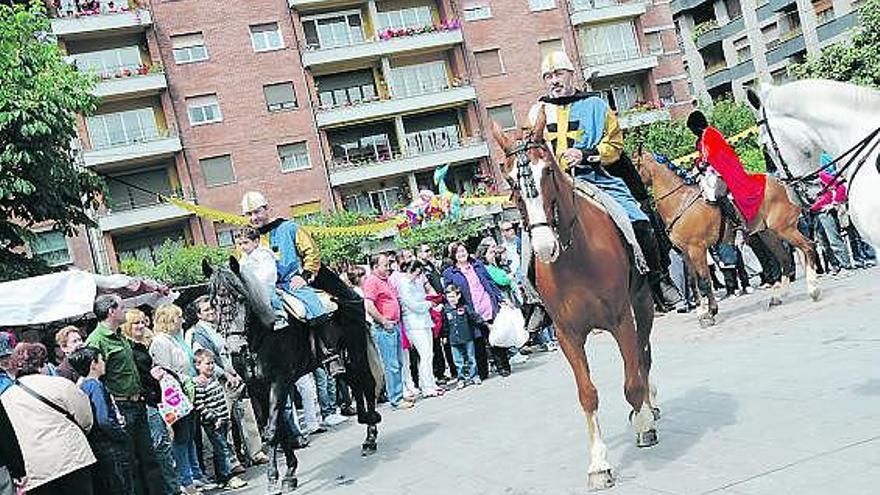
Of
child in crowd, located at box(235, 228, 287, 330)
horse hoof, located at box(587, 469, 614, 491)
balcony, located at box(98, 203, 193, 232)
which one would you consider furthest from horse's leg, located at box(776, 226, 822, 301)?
balcony, located at box(98, 203, 193, 232)

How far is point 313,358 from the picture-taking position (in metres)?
8.54

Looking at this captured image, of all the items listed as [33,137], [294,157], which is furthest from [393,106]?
[33,137]

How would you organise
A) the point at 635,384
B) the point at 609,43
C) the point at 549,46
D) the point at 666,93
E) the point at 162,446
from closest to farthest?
the point at 635,384
the point at 162,446
the point at 549,46
the point at 609,43
the point at 666,93

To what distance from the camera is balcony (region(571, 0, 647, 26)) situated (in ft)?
156

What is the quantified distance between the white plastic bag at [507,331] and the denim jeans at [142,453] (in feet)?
18.2

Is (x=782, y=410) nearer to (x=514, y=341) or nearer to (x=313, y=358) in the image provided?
(x=313, y=358)

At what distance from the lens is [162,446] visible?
26.7 feet

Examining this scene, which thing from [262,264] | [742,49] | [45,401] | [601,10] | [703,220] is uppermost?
[601,10]

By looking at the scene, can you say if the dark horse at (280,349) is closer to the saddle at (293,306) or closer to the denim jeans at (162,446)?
the saddle at (293,306)

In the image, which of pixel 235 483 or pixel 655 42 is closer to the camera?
pixel 235 483

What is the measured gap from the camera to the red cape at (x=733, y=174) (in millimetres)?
12070

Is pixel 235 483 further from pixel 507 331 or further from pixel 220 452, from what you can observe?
pixel 507 331

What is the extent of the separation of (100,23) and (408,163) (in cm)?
1576

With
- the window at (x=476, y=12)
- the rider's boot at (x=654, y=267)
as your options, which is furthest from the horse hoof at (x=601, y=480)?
the window at (x=476, y=12)
